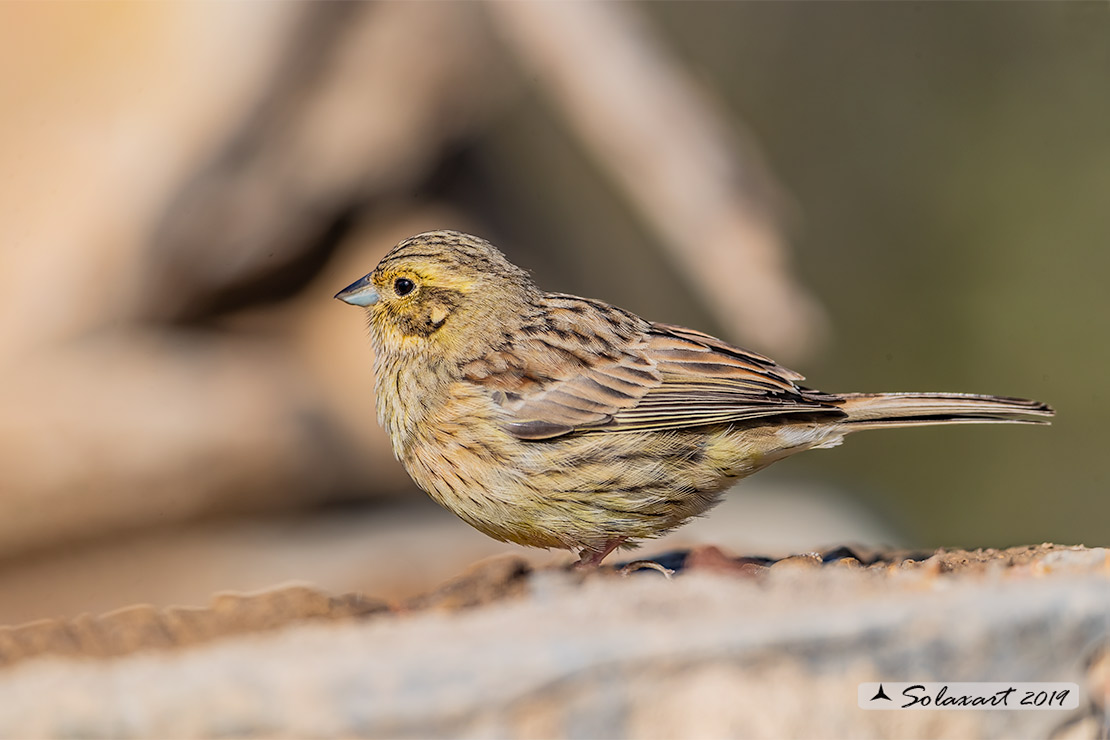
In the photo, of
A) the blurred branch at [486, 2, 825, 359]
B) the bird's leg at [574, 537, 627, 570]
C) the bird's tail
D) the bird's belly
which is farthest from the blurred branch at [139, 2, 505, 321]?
the bird's tail

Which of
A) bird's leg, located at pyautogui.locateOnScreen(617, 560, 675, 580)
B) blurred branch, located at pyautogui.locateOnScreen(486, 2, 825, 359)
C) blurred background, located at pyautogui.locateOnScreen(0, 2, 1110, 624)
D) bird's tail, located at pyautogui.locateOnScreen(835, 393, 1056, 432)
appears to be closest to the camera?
bird's tail, located at pyautogui.locateOnScreen(835, 393, 1056, 432)

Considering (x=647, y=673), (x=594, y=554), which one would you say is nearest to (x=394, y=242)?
(x=594, y=554)

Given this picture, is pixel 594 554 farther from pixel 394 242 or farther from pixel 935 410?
pixel 394 242

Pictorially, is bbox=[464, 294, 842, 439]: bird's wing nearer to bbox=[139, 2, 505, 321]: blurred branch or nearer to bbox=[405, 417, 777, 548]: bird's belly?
bbox=[405, 417, 777, 548]: bird's belly

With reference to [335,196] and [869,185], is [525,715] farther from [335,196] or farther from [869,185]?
[869,185]

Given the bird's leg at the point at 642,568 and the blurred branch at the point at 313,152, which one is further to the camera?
the blurred branch at the point at 313,152

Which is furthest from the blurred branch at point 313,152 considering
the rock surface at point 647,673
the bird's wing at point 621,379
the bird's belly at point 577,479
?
the rock surface at point 647,673

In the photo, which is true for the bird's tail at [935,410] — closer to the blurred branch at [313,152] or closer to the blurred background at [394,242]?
the blurred background at [394,242]
